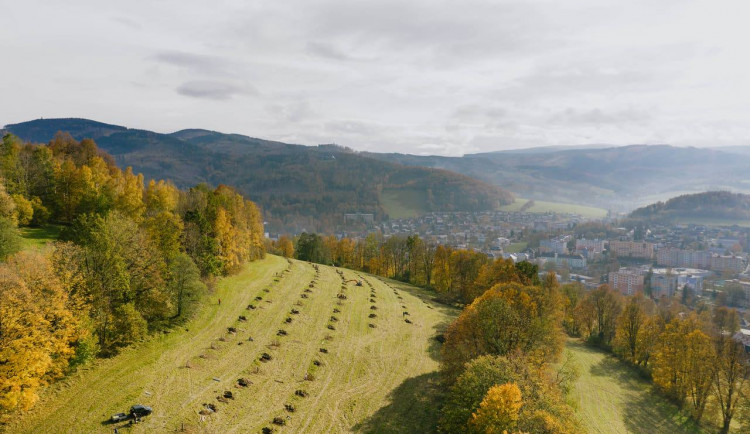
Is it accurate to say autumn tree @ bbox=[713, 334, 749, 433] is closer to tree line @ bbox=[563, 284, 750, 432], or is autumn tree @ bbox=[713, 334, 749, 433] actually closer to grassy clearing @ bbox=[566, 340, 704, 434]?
tree line @ bbox=[563, 284, 750, 432]

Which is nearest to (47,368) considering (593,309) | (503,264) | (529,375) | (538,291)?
(529,375)

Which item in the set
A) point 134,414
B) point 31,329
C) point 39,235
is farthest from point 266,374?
point 39,235

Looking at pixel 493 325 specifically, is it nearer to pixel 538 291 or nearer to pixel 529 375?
pixel 529 375

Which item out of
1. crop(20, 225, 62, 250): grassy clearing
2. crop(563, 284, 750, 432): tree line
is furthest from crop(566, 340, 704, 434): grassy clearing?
crop(20, 225, 62, 250): grassy clearing

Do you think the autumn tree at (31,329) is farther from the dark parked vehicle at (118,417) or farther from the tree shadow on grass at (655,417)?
the tree shadow on grass at (655,417)

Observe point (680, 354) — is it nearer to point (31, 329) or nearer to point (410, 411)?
point (410, 411)

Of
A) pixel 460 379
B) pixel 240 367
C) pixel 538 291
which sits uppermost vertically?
pixel 538 291

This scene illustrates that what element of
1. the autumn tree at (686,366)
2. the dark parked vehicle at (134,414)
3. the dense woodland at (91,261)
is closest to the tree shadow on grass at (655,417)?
the autumn tree at (686,366)
